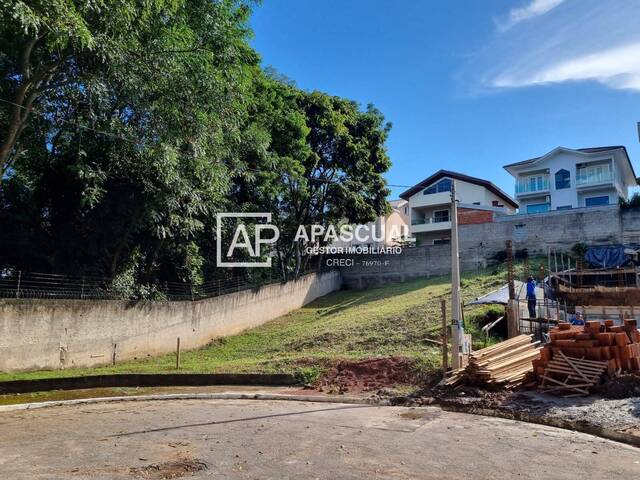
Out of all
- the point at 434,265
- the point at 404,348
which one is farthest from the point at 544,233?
the point at 404,348

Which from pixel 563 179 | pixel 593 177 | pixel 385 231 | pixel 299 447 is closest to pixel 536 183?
pixel 563 179

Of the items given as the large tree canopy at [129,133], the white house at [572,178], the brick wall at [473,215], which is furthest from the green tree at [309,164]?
the white house at [572,178]

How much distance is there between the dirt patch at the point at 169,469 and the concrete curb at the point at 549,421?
579 cm

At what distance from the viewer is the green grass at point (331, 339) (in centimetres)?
1407

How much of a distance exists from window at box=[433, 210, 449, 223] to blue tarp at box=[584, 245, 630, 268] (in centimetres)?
1608

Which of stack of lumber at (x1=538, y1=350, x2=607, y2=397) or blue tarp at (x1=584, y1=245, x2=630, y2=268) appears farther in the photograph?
blue tarp at (x1=584, y1=245, x2=630, y2=268)

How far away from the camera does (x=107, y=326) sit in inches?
650

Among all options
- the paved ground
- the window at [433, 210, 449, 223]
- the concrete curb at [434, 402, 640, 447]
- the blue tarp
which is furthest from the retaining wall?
the paved ground

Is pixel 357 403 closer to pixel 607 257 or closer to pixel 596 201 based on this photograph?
pixel 607 257

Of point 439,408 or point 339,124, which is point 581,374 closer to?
point 439,408

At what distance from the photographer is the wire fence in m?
14.4

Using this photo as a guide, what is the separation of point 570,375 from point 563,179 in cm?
3436

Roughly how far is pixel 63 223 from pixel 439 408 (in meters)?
13.7

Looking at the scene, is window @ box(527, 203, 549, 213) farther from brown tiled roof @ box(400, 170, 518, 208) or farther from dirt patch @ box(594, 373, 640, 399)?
dirt patch @ box(594, 373, 640, 399)
